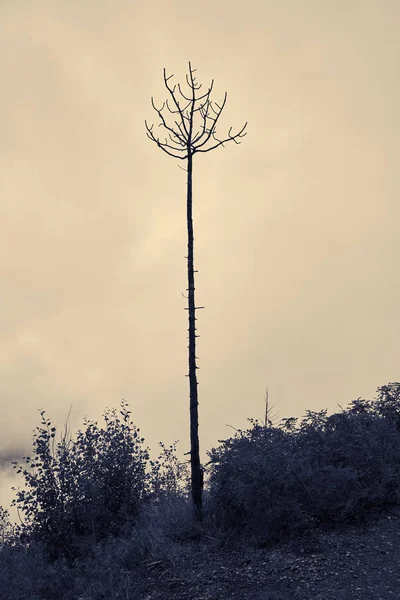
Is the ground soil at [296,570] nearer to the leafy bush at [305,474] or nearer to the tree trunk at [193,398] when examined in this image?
the leafy bush at [305,474]

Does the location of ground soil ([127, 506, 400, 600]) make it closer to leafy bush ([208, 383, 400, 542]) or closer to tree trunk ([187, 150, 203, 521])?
leafy bush ([208, 383, 400, 542])

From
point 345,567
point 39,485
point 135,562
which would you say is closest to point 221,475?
point 135,562

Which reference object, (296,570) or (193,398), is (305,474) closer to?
(296,570)

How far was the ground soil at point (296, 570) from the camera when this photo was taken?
820 centimetres

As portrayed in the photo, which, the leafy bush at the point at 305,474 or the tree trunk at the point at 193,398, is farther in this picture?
the tree trunk at the point at 193,398

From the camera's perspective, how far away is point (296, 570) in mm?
8828

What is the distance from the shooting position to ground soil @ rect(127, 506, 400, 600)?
820cm

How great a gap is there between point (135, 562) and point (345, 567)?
4.20 meters

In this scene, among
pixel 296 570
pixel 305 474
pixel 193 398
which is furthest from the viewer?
pixel 193 398

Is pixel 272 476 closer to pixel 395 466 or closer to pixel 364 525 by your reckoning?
pixel 364 525

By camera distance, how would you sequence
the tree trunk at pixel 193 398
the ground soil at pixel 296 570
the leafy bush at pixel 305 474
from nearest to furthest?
the ground soil at pixel 296 570 < the leafy bush at pixel 305 474 < the tree trunk at pixel 193 398

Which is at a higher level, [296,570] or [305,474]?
[305,474]

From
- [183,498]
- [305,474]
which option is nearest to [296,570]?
[305,474]

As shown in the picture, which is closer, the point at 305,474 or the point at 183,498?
the point at 305,474
